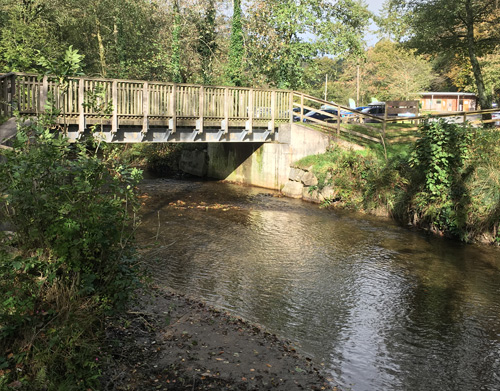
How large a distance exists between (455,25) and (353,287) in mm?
19889

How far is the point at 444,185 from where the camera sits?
637 inches

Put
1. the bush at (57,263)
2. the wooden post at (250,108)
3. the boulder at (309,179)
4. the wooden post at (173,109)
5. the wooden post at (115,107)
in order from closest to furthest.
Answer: the bush at (57,263) → the wooden post at (115,107) → the wooden post at (173,109) → the boulder at (309,179) → the wooden post at (250,108)

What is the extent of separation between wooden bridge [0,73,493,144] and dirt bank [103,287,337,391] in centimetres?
918

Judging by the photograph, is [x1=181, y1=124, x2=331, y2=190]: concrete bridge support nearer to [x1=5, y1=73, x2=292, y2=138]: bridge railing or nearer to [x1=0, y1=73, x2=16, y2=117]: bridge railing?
[x1=5, y1=73, x2=292, y2=138]: bridge railing

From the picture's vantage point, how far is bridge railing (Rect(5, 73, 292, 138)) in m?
16.2

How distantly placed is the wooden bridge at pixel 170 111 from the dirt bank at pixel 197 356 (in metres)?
9.18

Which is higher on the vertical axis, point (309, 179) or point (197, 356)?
point (309, 179)

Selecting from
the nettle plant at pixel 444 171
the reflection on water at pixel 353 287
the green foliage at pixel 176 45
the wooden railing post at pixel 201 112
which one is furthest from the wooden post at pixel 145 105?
the green foliage at pixel 176 45

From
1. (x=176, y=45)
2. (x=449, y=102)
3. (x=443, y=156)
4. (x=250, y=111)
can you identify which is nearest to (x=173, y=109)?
(x=250, y=111)

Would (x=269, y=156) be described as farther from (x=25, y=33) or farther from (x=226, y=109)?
(x=25, y=33)

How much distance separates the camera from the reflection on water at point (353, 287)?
7.69 metres

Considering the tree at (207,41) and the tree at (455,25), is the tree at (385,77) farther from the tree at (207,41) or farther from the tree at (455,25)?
the tree at (455,25)

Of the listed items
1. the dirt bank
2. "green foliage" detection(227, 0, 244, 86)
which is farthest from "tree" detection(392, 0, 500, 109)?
the dirt bank

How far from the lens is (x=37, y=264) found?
5.86 m
